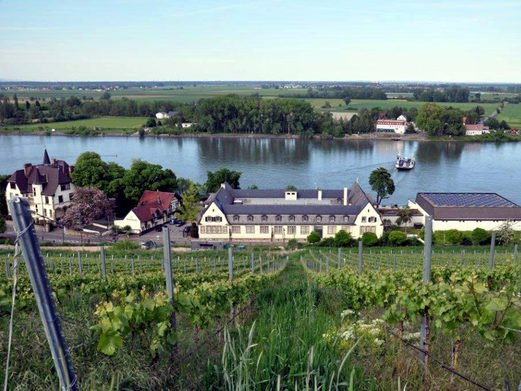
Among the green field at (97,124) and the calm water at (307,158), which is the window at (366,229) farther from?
the green field at (97,124)

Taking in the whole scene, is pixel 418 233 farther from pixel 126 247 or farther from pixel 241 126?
pixel 241 126

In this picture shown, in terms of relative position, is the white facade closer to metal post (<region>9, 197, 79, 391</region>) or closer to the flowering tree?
the flowering tree

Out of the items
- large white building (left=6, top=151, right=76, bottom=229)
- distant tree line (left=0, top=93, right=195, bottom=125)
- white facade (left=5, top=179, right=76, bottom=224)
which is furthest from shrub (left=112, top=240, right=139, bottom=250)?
distant tree line (left=0, top=93, right=195, bottom=125)

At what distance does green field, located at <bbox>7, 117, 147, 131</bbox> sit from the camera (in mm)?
64787

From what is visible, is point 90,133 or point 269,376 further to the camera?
point 90,133

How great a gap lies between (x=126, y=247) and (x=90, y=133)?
1784 inches

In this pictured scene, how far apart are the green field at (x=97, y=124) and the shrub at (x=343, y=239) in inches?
1993

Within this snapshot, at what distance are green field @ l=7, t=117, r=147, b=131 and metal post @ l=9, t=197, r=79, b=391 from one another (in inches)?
2601

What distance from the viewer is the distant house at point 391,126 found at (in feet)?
197

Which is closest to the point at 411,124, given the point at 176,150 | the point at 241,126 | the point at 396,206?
the point at 241,126

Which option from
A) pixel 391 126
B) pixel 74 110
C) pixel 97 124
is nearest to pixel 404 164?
pixel 391 126

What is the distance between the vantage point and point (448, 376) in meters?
2.98

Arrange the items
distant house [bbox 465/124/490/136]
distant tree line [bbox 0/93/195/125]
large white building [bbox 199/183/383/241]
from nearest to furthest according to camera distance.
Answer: large white building [bbox 199/183/383/241] → distant house [bbox 465/124/490/136] → distant tree line [bbox 0/93/195/125]

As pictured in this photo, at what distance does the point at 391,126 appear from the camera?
6034cm
